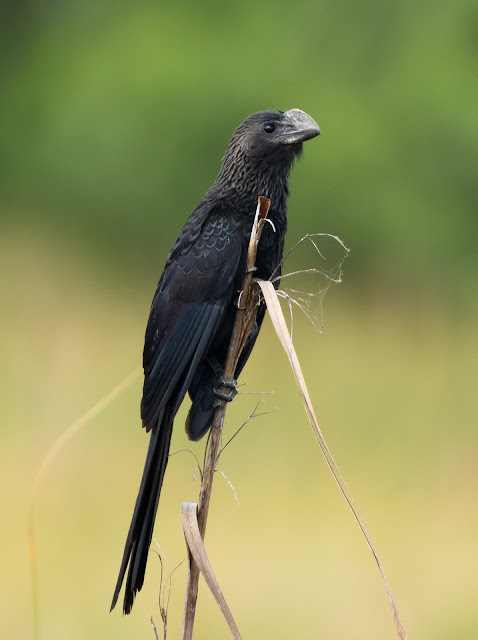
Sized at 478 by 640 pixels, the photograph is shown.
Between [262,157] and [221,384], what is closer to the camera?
[221,384]

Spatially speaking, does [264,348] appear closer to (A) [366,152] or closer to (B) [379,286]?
(B) [379,286]

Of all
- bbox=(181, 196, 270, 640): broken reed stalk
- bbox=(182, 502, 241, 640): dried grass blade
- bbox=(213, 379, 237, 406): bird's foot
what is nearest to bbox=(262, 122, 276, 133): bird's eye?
bbox=(181, 196, 270, 640): broken reed stalk

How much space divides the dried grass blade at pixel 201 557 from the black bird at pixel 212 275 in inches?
7.8

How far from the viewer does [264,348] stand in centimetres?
359

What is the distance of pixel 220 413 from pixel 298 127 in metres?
0.69

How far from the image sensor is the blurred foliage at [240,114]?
174 inches

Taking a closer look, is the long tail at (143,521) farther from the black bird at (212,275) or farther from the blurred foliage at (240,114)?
the blurred foliage at (240,114)

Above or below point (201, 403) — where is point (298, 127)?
above

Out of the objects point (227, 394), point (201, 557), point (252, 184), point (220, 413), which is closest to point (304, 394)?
point (201, 557)

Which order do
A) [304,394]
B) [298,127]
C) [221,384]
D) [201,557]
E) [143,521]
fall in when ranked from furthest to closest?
[298,127], [221,384], [143,521], [201,557], [304,394]

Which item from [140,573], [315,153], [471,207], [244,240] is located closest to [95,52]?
[315,153]

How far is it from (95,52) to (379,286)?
7.90ft

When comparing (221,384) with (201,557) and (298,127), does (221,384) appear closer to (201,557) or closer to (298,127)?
(201,557)

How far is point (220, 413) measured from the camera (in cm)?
158
